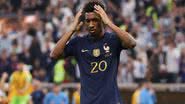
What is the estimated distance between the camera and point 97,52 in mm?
7375

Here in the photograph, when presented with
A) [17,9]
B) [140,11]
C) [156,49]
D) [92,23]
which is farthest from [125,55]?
[92,23]

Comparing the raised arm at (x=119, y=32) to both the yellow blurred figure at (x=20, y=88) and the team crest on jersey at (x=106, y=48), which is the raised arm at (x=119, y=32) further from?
the yellow blurred figure at (x=20, y=88)

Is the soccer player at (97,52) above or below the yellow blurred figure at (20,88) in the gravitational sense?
above

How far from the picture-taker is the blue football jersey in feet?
23.9

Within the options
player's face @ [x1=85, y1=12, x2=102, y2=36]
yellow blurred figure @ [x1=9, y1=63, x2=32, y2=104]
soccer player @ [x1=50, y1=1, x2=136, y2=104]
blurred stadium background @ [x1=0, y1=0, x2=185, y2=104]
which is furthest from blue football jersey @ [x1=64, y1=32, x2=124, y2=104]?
blurred stadium background @ [x1=0, y1=0, x2=185, y2=104]

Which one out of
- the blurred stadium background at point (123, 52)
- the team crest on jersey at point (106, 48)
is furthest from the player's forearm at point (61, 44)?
the blurred stadium background at point (123, 52)

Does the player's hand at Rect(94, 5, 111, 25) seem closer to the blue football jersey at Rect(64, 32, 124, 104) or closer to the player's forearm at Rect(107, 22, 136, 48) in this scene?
the player's forearm at Rect(107, 22, 136, 48)

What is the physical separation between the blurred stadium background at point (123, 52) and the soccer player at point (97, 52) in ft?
34.2

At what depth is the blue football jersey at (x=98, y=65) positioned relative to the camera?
727 cm

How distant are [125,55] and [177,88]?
6.60 ft

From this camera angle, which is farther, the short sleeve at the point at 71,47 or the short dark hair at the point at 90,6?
the short sleeve at the point at 71,47

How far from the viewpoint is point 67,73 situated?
20312mm

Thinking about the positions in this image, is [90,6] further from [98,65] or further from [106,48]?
[98,65]

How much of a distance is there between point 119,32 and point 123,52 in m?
12.7
